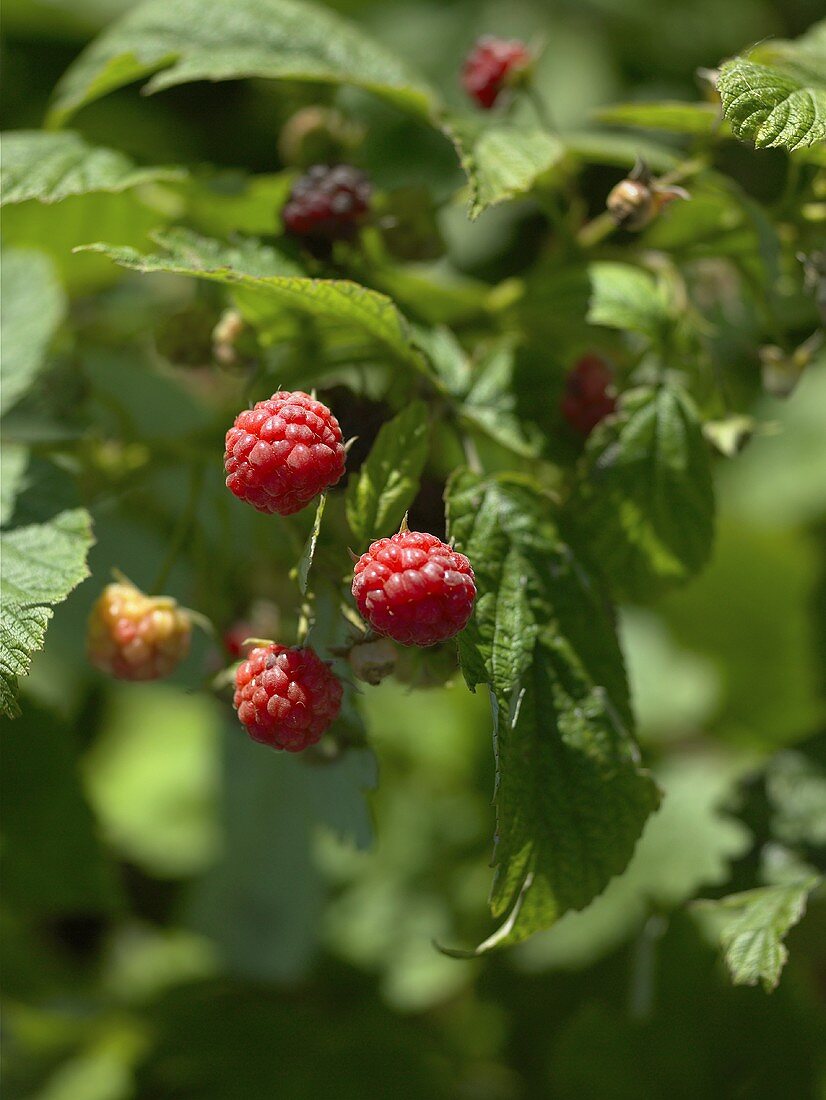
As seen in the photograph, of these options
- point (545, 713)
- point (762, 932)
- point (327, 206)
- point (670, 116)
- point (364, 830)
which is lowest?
point (364, 830)

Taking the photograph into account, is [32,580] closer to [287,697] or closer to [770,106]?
[287,697]

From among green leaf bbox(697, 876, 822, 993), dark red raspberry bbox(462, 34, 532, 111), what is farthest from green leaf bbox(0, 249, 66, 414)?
green leaf bbox(697, 876, 822, 993)

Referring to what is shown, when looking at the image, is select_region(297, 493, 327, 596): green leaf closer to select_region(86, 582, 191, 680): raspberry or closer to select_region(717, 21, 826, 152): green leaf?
select_region(86, 582, 191, 680): raspberry

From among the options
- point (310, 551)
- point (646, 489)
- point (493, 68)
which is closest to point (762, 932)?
point (646, 489)

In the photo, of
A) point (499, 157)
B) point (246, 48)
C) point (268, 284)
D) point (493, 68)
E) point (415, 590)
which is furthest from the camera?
point (493, 68)

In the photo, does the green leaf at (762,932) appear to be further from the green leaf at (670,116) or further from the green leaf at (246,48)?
the green leaf at (246,48)

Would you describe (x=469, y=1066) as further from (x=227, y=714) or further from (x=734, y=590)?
(x=734, y=590)
